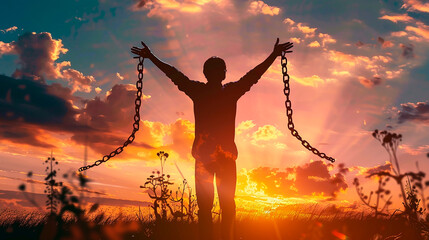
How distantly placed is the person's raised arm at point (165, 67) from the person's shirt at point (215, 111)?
0.60 ft

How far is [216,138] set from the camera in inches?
305

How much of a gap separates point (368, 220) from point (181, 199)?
4754mm

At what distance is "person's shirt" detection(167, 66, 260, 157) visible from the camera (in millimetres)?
7770

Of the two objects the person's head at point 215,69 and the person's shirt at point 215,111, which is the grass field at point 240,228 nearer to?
the person's shirt at point 215,111

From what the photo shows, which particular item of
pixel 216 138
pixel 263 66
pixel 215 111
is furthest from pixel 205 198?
pixel 263 66

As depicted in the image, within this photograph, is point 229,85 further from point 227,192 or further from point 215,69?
point 227,192

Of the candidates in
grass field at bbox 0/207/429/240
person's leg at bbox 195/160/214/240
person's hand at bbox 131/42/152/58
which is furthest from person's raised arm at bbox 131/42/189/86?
grass field at bbox 0/207/429/240

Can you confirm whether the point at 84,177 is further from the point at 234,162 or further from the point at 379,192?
the point at 234,162

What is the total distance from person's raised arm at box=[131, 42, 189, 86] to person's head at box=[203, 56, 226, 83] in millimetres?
627

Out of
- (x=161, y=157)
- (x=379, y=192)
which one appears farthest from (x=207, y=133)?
(x=379, y=192)

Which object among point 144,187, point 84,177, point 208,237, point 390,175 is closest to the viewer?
point 84,177

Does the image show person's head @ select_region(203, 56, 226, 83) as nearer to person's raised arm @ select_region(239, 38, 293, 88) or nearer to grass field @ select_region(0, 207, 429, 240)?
person's raised arm @ select_region(239, 38, 293, 88)

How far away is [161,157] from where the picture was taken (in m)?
8.22

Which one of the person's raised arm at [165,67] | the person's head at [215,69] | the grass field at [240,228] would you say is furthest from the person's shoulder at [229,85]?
the grass field at [240,228]
